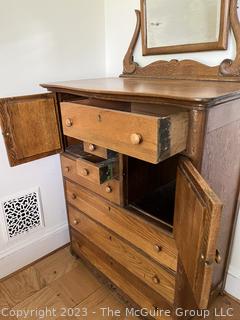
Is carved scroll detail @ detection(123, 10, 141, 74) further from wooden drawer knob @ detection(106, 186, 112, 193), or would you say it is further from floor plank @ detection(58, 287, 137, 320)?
floor plank @ detection(58, 287, 137, 320)

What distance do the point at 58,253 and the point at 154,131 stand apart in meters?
1.29

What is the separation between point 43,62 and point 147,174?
2.64 ft

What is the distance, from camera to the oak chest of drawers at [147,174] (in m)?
0.65

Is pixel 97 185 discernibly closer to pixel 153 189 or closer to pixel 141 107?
pixel 153 189

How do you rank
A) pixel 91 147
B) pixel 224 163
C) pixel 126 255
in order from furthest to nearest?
pixel 126 255
pixel 91 147
pixel 224 163

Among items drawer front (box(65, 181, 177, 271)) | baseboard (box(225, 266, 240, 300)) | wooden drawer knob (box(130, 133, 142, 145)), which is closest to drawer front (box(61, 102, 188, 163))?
wooden drawer knob (box(130, 133, 142, 145))

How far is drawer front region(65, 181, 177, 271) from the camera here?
2.93 ft

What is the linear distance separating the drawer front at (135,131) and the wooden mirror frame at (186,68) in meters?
0.44

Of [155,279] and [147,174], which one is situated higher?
[147,174]

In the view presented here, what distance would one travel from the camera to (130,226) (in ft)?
3.34

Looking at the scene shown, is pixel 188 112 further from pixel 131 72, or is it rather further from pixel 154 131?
pixel 131 72

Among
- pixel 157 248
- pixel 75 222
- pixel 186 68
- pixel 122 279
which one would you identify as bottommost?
pixel 122 279

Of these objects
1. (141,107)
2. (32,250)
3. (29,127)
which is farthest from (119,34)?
(32,250)

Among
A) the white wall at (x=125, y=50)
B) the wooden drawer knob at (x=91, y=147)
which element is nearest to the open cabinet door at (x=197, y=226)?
the wooden drawer knob at (x=91, y=147)
